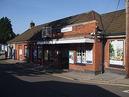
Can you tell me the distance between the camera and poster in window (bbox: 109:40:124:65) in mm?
22594

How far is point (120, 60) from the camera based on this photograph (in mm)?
22703

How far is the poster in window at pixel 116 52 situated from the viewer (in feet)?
74.1

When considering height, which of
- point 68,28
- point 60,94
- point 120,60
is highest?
point 68,28

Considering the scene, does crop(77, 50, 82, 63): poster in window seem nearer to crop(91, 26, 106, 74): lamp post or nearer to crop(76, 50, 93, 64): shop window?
crop(76, 50, 93, 64): shop window

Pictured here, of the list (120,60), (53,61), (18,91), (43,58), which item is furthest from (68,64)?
(18,91)

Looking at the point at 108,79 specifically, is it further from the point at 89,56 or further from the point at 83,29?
the point at 83,29

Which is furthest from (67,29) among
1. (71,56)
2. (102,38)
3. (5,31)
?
(5,31)

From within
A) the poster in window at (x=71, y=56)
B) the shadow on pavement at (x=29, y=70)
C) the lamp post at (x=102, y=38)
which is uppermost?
the lamp post at (x=102, y=38)

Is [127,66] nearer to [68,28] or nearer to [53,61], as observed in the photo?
[68,28]

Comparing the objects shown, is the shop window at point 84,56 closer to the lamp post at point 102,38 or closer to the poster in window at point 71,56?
the poster in window at point 71,56

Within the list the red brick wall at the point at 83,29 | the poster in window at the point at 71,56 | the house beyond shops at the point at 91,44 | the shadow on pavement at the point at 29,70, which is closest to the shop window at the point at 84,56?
the house beyond shops at the point at 91,44

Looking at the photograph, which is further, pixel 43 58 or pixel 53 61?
pixel 43 58

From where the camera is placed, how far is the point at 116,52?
2311cm

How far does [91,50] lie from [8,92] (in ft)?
38.3
